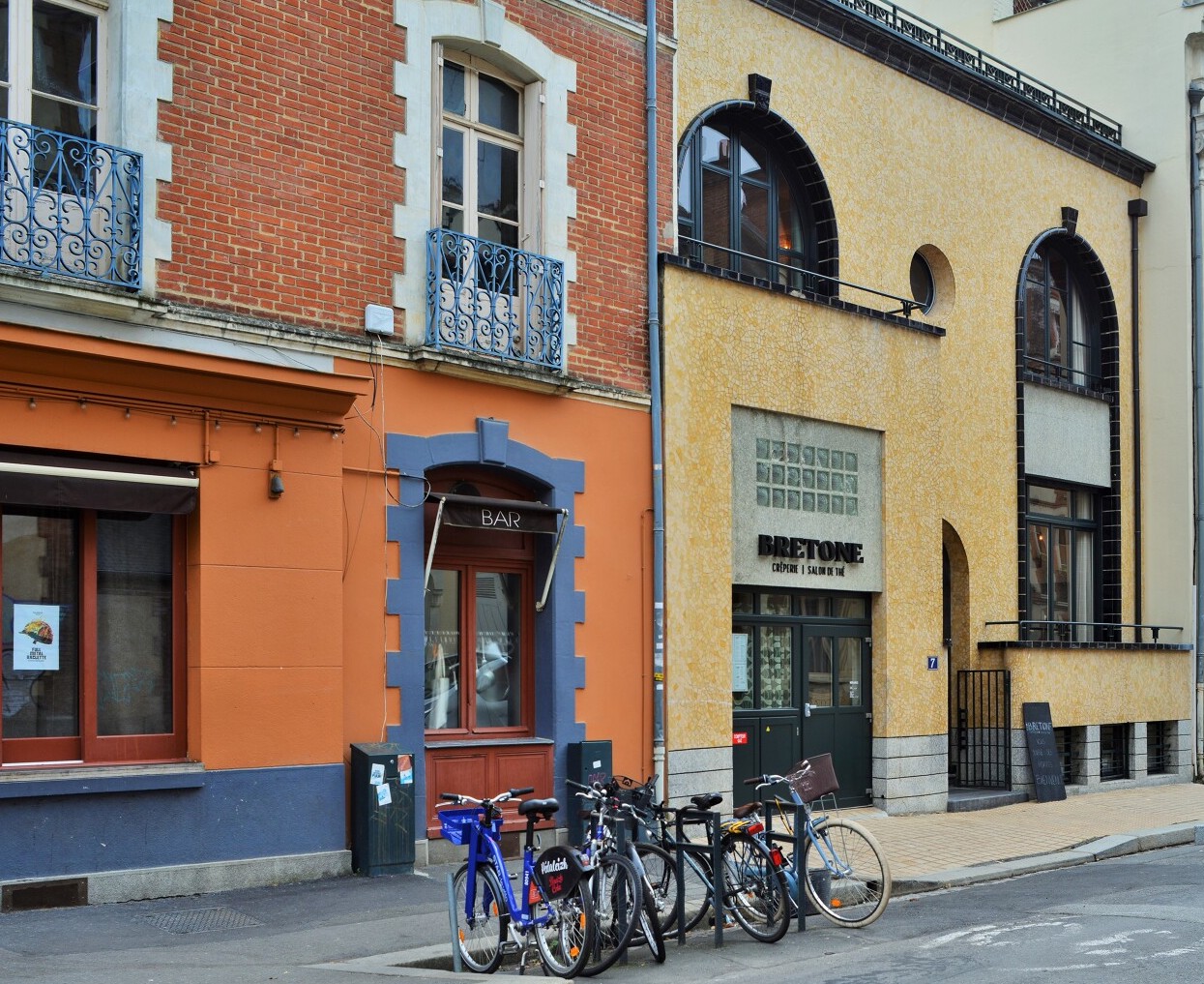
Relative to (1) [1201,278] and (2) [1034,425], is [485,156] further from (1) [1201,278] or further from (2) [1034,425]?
(1) [1201,278]

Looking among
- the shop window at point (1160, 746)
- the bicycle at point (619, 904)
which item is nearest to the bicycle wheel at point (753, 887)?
the bicycle at point (619, 904)

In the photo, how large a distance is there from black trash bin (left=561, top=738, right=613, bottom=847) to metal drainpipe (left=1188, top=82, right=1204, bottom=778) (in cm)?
1220

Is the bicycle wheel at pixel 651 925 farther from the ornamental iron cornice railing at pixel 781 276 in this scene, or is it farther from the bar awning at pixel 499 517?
the ornamental iron cornice railing at pixel 781 276

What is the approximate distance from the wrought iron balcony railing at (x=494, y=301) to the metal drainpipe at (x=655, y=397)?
4.10 feet

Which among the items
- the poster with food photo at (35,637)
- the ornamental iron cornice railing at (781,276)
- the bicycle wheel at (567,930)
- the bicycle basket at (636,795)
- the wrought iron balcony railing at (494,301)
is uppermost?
the ornamental iron cornice railing at (781,276)

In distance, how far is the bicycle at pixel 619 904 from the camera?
8625 mm

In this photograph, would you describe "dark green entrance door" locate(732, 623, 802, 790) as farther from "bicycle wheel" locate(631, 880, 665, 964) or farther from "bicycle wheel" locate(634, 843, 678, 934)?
"bicycle wheel" locate(631, 880, 665, 964)

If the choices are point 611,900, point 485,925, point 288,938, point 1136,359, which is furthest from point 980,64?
point 288,938

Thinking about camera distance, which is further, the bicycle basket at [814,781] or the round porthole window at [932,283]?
the round porthole window at [932,283]

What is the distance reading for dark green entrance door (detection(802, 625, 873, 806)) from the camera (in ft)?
52.9

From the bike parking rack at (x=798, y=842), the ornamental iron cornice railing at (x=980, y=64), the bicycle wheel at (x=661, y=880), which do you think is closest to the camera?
the bicycle wheel at (x=661, y=880)

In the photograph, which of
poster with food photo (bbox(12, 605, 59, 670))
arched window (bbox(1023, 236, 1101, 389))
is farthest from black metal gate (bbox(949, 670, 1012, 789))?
poster with food photo (bbox(12, 605, 59, 670))

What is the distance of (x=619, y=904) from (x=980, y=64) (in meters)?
14.4

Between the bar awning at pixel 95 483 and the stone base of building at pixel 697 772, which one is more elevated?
the bar awning at pixel 95 483
